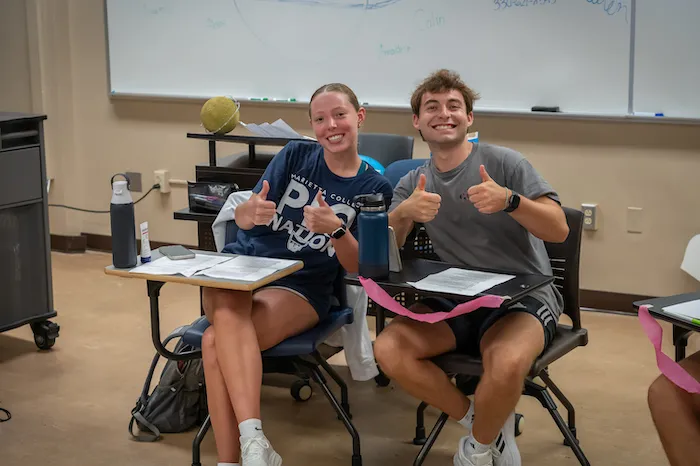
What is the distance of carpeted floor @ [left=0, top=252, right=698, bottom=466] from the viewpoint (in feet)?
9.49

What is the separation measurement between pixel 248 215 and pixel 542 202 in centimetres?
87

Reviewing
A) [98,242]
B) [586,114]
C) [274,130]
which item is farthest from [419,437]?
[98,242]

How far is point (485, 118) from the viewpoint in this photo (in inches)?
171

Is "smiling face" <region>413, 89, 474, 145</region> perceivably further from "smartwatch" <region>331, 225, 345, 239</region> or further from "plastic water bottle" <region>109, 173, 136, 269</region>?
"plastic water bottle" <region>109, 173, 136, 269</region>

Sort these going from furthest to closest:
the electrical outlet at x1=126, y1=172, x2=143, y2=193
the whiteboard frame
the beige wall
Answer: the electrical outlet at x1=126, y1=172, x2=143, y2=193, the beige wall, the whiteboard frame

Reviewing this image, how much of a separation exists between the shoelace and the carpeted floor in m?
0.38

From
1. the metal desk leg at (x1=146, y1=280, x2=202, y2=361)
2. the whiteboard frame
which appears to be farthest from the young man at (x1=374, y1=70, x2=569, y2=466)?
the whiteboard frame

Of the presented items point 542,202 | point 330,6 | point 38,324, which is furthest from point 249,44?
point 542,202

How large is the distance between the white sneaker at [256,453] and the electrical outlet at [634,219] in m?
2.33

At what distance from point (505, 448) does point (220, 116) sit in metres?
1.99

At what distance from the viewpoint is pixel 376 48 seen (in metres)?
4.48

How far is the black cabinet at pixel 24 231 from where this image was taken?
3.64 metres

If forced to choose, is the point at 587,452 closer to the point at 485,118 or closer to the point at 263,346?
the point at 263,346

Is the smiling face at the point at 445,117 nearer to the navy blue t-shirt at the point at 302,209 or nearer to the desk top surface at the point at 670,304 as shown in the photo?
the navy blue t-shirt at the point at 302,209
